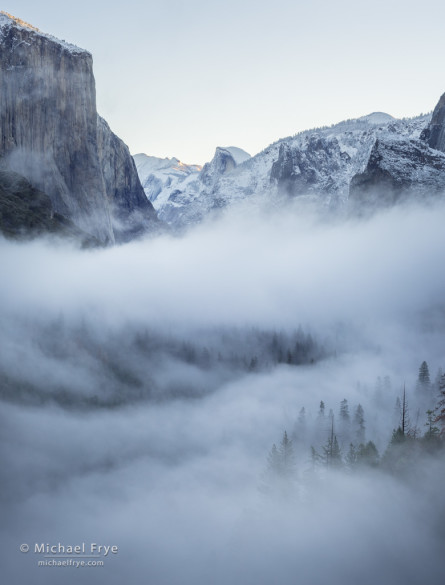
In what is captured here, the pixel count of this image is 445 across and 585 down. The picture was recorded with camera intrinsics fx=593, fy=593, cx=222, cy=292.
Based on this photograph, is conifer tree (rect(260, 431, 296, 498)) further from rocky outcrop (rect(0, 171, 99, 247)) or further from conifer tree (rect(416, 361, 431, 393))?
rocky outcrop (rect(0, 171, 99, 247))

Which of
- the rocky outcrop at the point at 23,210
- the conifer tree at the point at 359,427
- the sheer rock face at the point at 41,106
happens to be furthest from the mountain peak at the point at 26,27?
the conifer tree at the point at 359,427

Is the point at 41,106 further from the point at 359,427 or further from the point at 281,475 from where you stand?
the point at 281,475

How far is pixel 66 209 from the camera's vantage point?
19362 centimetres

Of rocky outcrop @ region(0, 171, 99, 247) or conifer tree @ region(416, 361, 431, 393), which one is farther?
rocky outcrop @ region(0, 171, 99, 247)

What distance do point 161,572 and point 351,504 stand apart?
5106 cm

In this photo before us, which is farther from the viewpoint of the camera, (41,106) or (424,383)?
(41,106)

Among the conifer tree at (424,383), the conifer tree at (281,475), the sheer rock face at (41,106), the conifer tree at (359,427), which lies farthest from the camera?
the sheer rock face at (41,106)

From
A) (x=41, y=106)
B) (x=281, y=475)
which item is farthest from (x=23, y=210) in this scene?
(x=281, y=475)

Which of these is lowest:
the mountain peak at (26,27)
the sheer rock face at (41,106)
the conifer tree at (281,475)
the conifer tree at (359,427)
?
the conifer tree at (359,427)

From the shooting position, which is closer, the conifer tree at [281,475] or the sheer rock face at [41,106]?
the conifer tree at [281,475]

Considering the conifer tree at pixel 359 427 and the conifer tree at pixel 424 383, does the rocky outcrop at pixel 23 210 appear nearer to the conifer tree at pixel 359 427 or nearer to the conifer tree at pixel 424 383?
the conifer tree at pixel 359 427

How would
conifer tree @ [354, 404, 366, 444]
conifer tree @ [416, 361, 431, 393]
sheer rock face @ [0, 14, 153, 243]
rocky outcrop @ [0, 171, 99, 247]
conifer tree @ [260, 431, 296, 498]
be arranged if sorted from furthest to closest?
1. sheer rock face @ [0, 14, 153, 243]
2. rocky outcrop @ [0, 171, 99, 247]
3. conifer tree @ [416, 361, 431, 393]
4. conifer tree @ [354, 404, 366, 444]
5. conifer tree @ [260, 431, 296, 498]

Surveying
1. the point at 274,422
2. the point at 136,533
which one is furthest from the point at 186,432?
the point at 136,533

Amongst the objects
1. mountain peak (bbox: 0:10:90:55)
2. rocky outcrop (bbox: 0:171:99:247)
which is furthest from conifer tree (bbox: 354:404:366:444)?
mountain peak (bbox: 0:10:90:55)
